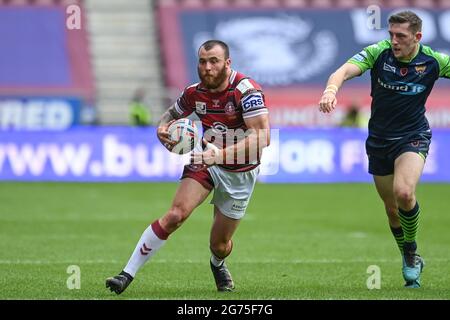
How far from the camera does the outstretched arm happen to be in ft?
Result: 30.0

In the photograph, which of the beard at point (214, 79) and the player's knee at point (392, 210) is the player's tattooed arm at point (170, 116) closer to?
the beard at point (214, 79)

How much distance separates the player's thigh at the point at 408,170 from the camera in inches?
381

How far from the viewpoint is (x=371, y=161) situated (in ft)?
34.1

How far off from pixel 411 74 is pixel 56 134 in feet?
48.3

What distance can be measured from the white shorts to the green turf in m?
0.75

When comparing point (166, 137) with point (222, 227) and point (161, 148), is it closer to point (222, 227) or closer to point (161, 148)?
point (222, 227)

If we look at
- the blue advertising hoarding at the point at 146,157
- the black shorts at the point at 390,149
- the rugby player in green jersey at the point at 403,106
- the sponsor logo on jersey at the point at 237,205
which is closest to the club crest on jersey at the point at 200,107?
the sponsor logo on jersey at the point at 237,205

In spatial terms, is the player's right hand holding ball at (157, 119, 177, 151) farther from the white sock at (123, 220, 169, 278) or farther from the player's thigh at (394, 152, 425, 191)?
the player's thigh at (394, 152, 425, 191)

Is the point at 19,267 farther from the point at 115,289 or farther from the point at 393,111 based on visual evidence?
the point at 393,111

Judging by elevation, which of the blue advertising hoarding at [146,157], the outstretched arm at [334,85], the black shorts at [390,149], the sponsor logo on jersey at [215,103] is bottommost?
the blue advertising hoarding at [146,157]

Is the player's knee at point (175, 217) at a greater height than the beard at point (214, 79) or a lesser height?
lesser

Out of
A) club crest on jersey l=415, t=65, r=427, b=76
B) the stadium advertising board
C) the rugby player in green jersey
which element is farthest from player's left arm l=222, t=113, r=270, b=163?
the stadium advertising board

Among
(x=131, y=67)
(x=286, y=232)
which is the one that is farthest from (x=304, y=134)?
(x=131, y=67)

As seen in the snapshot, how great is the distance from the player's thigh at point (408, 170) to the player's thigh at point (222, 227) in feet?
4.98
